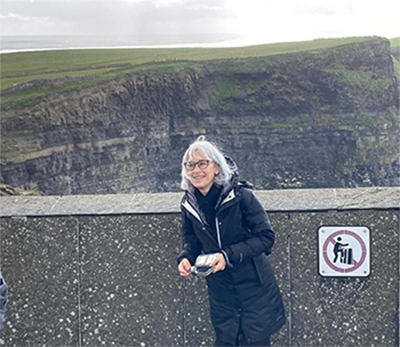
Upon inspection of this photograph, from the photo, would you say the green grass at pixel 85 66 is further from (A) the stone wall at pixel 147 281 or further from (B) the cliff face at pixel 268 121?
(A) the stone wall at pixel 147 281

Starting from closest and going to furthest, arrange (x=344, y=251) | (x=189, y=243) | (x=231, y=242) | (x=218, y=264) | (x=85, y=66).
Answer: (x=218, y=264), (x=231, y=242), (x=189, y=243), (x=344, y=251), (x=85, y=66)

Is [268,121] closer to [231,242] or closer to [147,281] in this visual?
[147,281]

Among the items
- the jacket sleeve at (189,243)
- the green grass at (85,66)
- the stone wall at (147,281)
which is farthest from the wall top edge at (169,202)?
the green grass at (85,66)

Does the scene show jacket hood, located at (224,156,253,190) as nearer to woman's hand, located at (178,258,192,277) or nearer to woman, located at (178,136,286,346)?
woman, located at (178,136,286,346)

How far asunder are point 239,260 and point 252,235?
166 millimetres

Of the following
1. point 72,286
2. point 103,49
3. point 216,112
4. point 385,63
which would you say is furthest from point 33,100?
point 72,286

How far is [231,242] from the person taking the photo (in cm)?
328

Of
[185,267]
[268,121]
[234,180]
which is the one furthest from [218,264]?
[268,121]

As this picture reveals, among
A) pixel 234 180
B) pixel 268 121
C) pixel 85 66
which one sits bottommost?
pixel 268 121

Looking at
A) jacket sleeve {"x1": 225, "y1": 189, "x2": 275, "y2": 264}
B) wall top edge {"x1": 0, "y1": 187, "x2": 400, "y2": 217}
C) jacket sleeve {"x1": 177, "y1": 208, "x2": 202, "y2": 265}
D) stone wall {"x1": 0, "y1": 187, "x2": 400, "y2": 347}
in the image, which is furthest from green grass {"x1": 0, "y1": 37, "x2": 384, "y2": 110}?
jacket sleeve {"x1": 225, "y1": 189, "x2": 275, "y2": 264}

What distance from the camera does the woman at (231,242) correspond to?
10.6 feet

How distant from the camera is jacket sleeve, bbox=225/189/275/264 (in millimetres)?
3176

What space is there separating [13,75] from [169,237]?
64040 mm

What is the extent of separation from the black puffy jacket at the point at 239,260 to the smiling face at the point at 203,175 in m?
0.09
